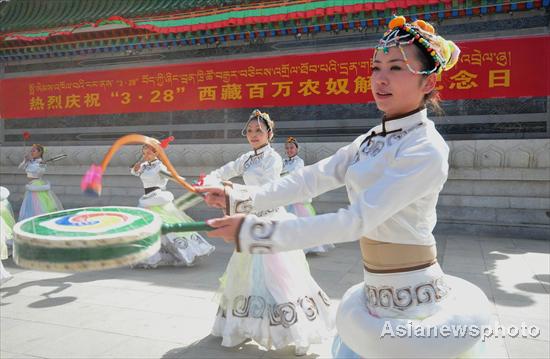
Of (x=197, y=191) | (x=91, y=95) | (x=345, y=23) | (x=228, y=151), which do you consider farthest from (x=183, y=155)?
(x=197, y=191)

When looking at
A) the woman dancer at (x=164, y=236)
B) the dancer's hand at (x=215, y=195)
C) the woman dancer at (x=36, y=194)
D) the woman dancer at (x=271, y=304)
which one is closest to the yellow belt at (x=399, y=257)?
the dancer's hand at (x=215, y=195)

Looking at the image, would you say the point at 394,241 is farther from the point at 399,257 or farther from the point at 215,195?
the point at 215,195

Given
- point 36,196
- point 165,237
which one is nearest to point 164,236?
point 165,237

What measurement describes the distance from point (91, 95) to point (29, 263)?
9.25m

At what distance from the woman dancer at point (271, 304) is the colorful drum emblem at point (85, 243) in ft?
4.75

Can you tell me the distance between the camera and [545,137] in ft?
22.5

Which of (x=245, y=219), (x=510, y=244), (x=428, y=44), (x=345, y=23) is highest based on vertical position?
(x=345, y=23)

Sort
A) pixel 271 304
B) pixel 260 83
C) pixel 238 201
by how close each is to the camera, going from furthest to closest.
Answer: pixel 260 83
pixel 271 304
pixel 238 201

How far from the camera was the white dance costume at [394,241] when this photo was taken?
1.33 meters

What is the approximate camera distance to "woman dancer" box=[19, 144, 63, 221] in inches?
286

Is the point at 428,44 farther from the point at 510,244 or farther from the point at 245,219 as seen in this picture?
the point at 510,244

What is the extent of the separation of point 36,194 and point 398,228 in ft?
24.1

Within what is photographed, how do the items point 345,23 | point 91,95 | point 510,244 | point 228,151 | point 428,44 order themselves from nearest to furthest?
1. point 428,44
2. point 510,244
3. point 345,23
4. point 228,151
5. point 91,95

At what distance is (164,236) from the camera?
5.62 metres
